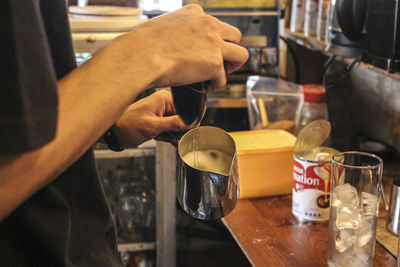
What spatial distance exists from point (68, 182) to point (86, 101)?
0.80 ft

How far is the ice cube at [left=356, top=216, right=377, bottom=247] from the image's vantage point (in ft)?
3.33

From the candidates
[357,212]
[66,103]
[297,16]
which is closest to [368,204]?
[357,212]

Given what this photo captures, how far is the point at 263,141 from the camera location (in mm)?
1525

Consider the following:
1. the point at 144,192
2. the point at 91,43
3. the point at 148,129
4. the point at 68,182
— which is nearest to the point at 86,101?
the point at 68,182

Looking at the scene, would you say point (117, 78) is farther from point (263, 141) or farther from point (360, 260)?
point (263, 141)

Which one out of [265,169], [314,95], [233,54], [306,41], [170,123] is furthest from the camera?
[306,41]

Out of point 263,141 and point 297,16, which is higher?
point 297,16

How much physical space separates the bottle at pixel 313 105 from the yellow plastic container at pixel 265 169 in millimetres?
302

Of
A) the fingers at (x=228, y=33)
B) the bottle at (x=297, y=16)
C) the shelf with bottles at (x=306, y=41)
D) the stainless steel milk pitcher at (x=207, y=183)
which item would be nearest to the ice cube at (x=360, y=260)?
the stainless steel milk pitcher at (x=207, y=183)

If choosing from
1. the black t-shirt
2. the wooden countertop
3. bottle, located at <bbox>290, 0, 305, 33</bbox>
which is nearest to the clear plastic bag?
the wooden countertop

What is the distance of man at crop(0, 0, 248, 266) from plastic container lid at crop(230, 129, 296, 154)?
0.67 meters

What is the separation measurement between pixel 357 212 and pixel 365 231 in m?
0.04

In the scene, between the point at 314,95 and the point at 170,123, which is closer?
the point at 170,123

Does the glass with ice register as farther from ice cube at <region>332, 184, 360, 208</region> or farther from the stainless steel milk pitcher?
the stainless steel milk pitcher
